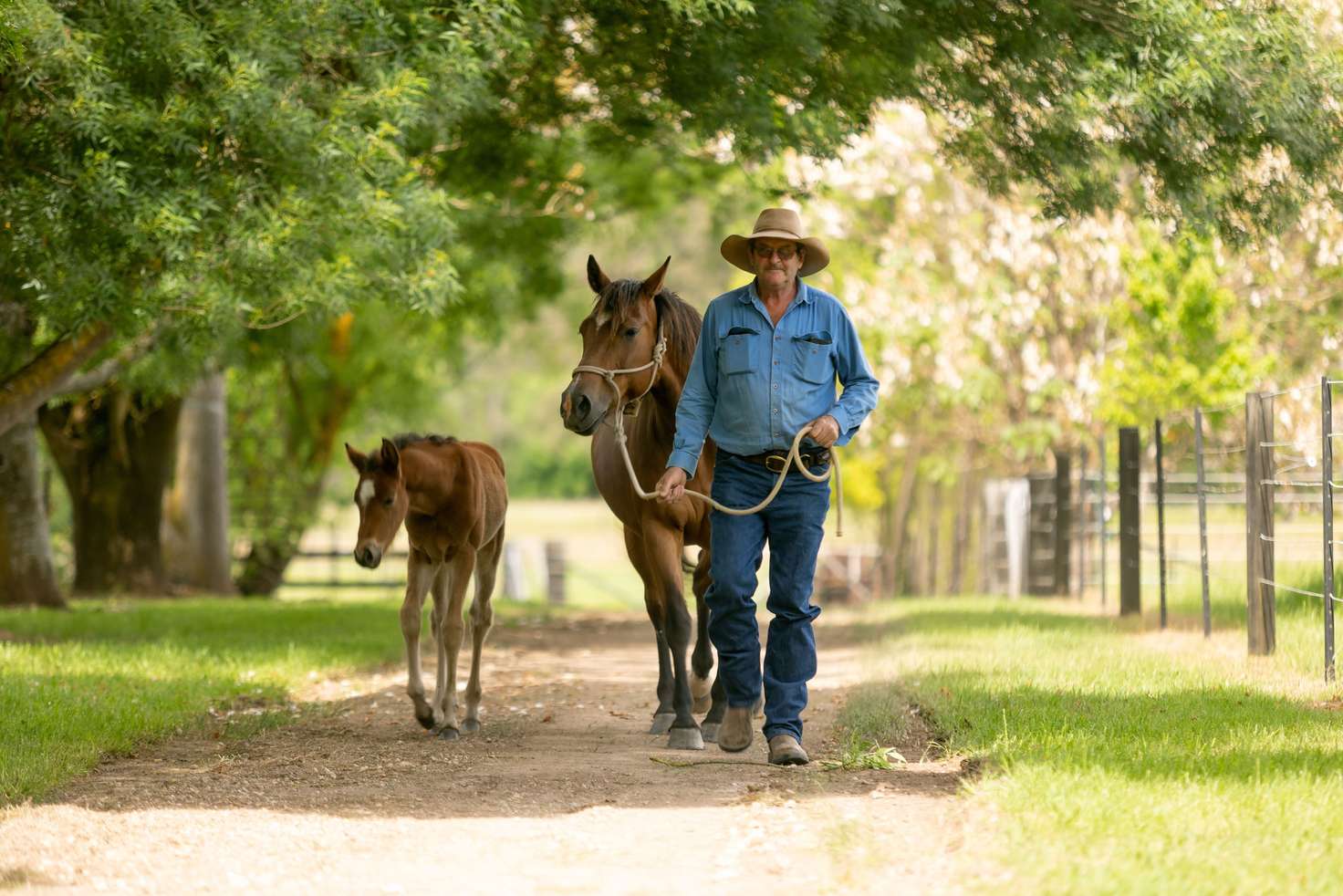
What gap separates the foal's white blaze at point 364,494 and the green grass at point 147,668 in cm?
187

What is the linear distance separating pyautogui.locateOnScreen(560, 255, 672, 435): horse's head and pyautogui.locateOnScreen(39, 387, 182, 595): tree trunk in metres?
17.0

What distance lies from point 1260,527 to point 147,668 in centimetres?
827

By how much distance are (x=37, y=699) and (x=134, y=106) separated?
3.87 m

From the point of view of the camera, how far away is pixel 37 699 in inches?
424

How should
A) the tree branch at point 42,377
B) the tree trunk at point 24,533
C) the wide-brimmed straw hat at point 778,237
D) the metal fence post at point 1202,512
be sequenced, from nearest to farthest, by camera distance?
the wide-brimmed straw hat at point 778,237
the metal fence post at point 1202,512
the tree branch at point 42,377
the tree trunk at point 24,533

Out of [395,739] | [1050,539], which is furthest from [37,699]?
[1050,539]

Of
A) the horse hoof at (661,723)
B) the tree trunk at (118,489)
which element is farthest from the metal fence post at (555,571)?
the horse hoof at (661,723)

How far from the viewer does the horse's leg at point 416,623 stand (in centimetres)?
995

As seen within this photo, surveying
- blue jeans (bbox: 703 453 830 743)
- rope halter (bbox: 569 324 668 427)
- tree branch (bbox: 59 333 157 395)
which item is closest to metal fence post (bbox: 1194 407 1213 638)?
rope halter (bbox: 569 324 668 427)

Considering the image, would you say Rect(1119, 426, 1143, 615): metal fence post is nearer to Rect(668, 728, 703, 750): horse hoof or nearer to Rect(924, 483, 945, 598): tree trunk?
Rect(668, 728, 703, 750): horse hoof

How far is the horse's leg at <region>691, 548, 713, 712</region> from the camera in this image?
34.9ft

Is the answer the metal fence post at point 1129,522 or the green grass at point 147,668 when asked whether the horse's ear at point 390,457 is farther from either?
the metal fence post at point 1129,522

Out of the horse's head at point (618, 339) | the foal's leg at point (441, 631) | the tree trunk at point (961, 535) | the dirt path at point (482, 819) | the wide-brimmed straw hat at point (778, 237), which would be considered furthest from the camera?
the tree trunk at point (961, 535)

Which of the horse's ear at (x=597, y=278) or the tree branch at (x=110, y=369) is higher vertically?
the tree branch at (x=110, y=369)
